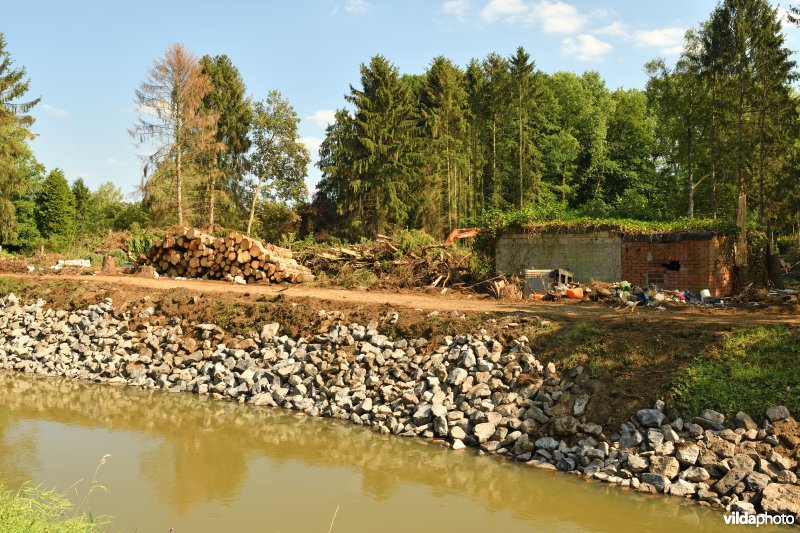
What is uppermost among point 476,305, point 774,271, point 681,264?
point 681,264

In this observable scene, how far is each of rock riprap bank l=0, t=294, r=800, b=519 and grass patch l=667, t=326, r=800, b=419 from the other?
0.26m

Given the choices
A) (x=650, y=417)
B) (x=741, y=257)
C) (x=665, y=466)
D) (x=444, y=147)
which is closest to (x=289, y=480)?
(x=665, y=466)

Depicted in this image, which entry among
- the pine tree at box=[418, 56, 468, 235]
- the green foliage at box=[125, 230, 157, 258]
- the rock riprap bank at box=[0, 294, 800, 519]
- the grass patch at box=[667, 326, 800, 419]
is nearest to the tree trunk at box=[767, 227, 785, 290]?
the grass patch at box=[667, 326, 800, 419]

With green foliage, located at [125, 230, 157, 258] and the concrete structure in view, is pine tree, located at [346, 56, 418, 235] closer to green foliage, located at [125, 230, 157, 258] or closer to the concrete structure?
green foliage, located at [125, 230, 157, 258]

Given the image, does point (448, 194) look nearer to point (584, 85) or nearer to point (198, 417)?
point (584, 85)

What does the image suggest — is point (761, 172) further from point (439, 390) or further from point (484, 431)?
point (484, 431)

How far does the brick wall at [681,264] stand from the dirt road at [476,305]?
3633 millimetres

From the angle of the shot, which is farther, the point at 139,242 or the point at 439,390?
the point at 139,242

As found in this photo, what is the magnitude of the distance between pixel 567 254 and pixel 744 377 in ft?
32.0

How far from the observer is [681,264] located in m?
17.5

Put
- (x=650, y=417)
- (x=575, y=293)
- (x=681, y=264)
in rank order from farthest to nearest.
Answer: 1. (x=681, y=264)
2. (x=575, y=293)
3. (x=650, y=417)

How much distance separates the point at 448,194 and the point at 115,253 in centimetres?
2025

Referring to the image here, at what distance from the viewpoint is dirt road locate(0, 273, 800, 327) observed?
1163 centimetres

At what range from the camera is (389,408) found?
33.5 feet
